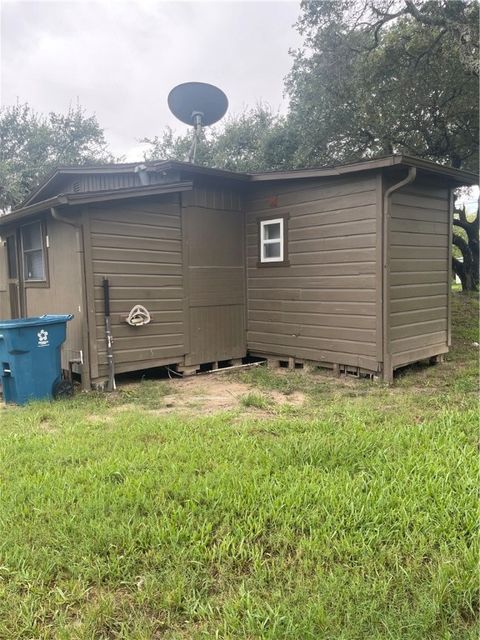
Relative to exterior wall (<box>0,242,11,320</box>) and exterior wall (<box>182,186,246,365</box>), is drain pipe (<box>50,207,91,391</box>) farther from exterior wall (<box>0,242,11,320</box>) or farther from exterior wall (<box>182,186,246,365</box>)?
exterior wall (<box>0,242,11,320</box>)

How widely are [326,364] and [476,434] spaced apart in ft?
9.89

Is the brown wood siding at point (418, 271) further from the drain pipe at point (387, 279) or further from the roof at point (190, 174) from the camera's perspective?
the roof at point (190, 174)

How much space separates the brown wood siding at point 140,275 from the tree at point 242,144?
8.35 m

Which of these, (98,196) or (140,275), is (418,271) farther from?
(98,196)

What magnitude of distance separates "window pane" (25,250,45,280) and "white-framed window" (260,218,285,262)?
3277mm

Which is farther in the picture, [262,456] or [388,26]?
[388,26]

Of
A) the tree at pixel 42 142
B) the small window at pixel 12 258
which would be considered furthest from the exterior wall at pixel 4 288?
the tree at pixel 42 142

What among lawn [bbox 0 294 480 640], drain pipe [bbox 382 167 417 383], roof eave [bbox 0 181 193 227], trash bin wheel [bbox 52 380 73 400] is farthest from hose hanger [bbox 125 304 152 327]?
drain pipe [bbox 382 167 417 383]

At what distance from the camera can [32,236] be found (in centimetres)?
680

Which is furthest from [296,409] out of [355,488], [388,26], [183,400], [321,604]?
[388,26]

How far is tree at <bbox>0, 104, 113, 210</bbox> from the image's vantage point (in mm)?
17906

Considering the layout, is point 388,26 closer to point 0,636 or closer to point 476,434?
point 476,434

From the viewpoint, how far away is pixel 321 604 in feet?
5.59

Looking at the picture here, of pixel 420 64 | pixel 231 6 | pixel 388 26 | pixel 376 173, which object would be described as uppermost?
pixel 388 26
